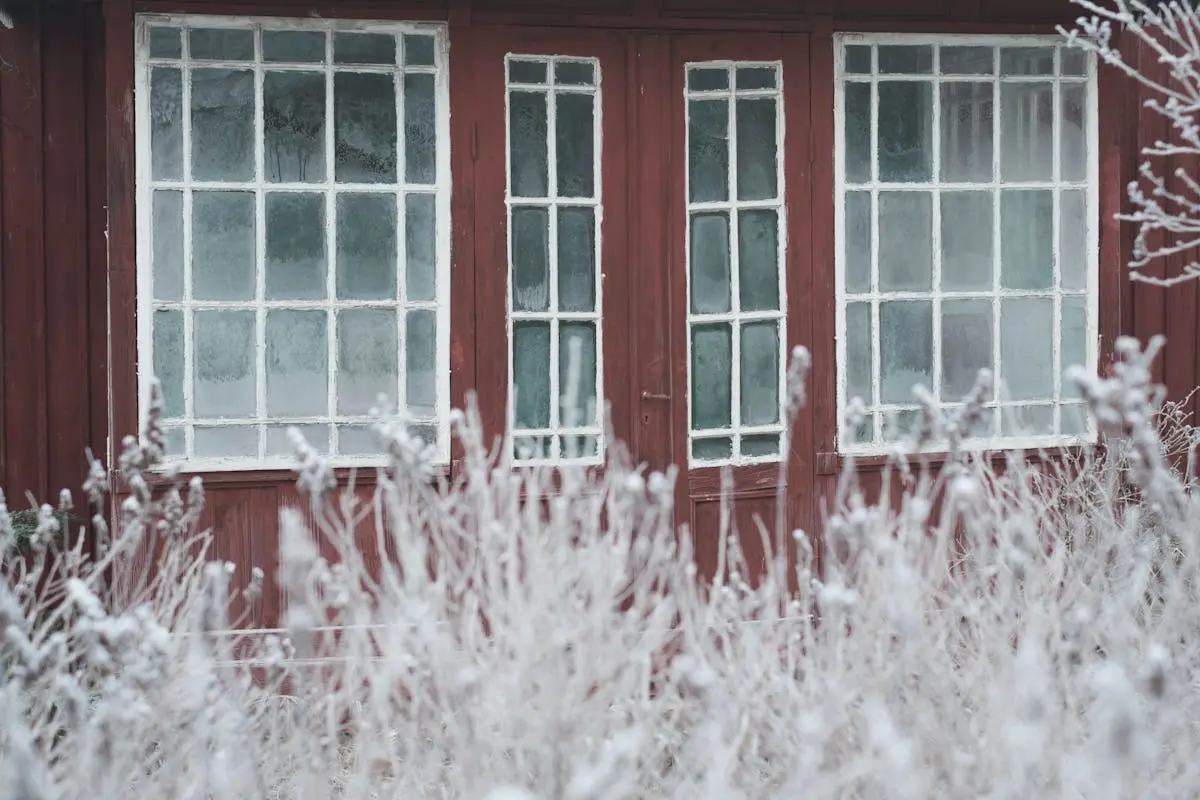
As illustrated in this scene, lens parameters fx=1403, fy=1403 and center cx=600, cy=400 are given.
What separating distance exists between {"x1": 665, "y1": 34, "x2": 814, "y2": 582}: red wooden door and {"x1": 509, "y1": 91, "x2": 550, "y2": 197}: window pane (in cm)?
61

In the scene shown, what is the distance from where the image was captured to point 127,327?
5.76 meters

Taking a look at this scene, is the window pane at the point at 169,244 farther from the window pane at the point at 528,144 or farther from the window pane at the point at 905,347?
the window pane at the point at 905,347

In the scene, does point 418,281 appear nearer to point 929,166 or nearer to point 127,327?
point 127,327

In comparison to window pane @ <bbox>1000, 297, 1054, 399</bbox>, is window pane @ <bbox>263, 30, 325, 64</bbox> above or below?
above

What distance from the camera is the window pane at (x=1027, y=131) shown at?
260 inches

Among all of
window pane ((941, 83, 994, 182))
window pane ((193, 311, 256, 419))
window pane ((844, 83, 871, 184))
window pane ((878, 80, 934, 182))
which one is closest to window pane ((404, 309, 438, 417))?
window pane ((193, 311, 256, 419))

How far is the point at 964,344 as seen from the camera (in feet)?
21.7

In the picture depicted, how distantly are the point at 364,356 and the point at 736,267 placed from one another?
5.58 feet

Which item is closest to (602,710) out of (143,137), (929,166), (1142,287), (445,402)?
(445,402)

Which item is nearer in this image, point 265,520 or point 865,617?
point 865,617

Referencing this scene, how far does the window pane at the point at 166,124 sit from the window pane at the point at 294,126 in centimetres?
34

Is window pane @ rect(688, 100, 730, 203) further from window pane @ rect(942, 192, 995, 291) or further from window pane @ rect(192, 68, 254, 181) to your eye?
window pane @ rect(192, 68, 254, 181)

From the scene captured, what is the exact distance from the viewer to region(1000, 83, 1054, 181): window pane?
660 cm

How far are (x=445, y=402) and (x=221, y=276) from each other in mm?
1074
